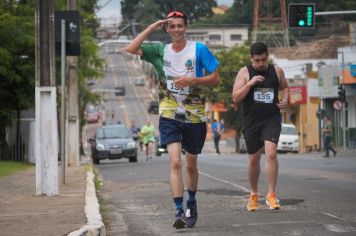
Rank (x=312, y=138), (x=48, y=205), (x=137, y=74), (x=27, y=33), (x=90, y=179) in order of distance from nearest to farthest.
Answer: (x=48, y=205), (x=90, y=179), (x=27, y=33), (x=312, y=138), (x=137, y=74)

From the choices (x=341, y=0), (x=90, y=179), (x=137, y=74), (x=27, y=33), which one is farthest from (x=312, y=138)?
(x=137, y=74)

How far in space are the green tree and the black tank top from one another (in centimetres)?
5103

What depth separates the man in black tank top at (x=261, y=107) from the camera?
36.3ft

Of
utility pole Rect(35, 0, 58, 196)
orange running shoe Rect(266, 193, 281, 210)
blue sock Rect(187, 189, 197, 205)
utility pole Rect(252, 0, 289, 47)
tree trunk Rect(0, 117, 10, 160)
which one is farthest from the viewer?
utility pole Rect(252, 0, 289, 47)

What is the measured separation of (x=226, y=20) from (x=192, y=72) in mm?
55908

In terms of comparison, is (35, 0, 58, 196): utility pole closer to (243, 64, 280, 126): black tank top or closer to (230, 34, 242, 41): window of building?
(243, 64, 280, 126): black tank top

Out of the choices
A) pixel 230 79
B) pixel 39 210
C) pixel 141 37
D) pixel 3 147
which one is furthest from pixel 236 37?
pixel 141 37

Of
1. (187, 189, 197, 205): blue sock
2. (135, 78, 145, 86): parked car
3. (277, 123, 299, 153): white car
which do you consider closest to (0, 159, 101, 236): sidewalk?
(187, 189, 197, 205): blue sock

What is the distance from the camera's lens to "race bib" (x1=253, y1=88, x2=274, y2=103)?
1112cm

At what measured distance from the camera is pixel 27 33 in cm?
3061

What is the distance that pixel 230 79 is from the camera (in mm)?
63906

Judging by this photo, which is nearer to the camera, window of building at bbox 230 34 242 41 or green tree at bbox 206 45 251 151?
green tree at bbox 206 45 251 151

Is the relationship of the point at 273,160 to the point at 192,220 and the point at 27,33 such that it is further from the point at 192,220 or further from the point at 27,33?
→ the point at 27,33

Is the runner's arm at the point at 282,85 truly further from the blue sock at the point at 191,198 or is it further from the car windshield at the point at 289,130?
the car windshield at the point at 289,130
